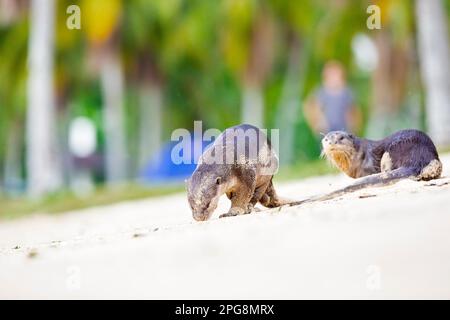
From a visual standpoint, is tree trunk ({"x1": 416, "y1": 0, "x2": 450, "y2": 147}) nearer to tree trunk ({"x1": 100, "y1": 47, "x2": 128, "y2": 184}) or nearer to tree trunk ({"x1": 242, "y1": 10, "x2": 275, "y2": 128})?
tree trunk ({"x1": 242, "y1": 10, "x2": 275, "y2": 128})

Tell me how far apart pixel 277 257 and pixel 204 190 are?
3.78ft

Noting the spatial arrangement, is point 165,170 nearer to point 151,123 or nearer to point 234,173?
point 151,123

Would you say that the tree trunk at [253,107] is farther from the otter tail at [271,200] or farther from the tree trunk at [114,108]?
the otter tail at [271,200]

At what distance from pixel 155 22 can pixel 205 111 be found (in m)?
7.12

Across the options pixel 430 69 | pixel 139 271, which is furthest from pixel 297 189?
pixel 430 69

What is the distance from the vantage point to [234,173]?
761 cm

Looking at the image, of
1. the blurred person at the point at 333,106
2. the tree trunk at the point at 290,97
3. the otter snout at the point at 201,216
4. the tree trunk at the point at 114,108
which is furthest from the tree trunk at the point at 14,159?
the otter snout at the point at 201,216

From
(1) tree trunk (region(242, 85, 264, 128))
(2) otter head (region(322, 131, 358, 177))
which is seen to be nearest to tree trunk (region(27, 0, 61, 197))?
(1) tree trunk (region(242, 85, 264, 128))

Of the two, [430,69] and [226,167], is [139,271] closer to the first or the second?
[226,167]

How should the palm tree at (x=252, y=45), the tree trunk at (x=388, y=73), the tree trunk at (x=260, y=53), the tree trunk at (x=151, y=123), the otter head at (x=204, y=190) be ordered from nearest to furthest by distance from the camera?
1. the otter head at (x=204, y=190)
2. the tree trunk at (x=388, y=73)
3. the palm tree at (x=252, y=45)
4. the tree trunk at (x=260, y=53)
5. the tree trunk at (x=151, y=123)

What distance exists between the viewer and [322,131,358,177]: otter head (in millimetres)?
8070

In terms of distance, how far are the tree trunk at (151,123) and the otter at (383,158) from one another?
92.2 feet

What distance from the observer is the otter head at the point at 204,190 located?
738cm

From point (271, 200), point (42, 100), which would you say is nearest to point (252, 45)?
point (42, 100)
